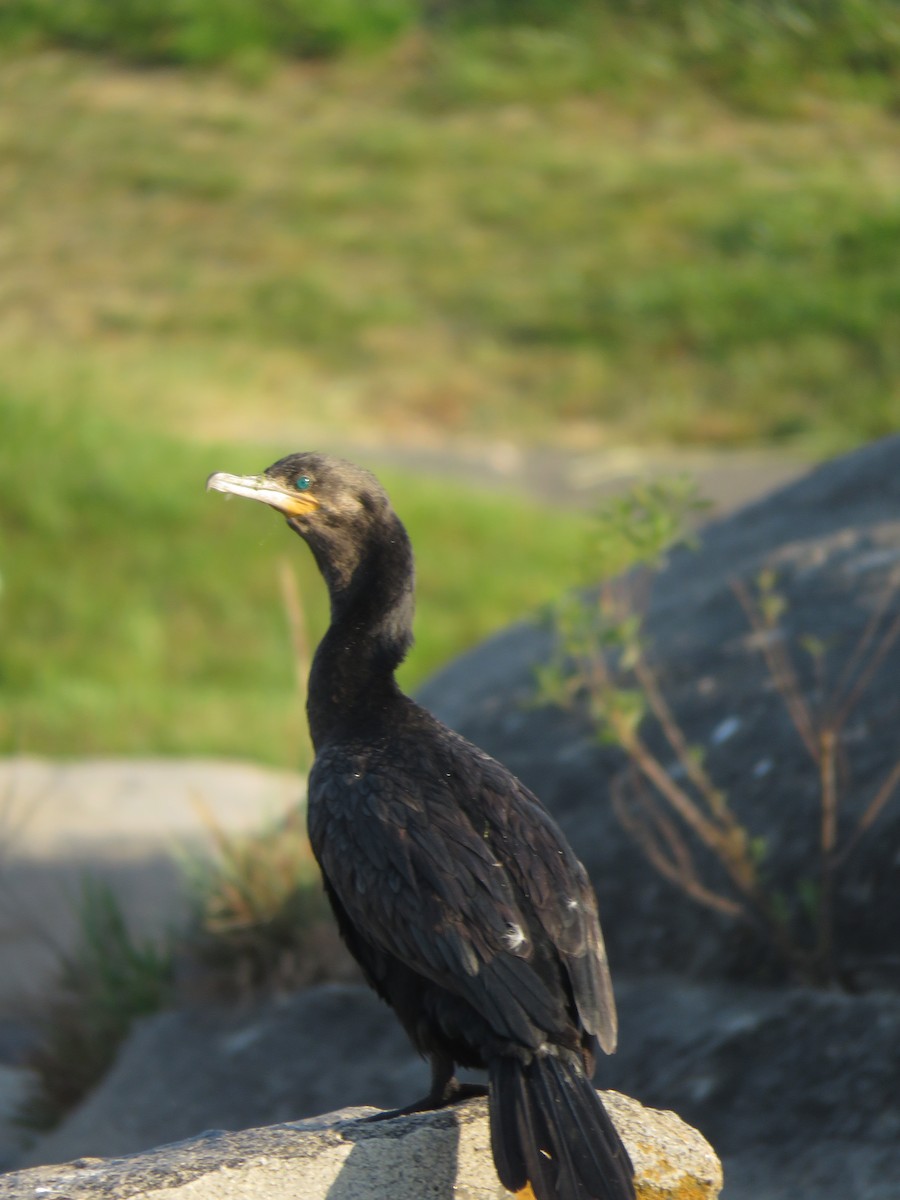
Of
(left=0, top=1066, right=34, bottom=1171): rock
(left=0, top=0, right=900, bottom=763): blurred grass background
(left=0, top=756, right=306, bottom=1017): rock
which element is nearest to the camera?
(left=0, top=1066, right=34, bottom=1171): rock

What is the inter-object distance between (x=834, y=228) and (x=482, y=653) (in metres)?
8.71

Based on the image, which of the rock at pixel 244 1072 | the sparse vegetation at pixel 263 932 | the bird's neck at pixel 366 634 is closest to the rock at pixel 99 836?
the sparse vegetation at pixel 263 932

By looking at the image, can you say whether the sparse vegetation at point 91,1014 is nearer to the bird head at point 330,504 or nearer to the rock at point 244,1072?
the rock at point 244,1072

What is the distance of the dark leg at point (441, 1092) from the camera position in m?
3.30

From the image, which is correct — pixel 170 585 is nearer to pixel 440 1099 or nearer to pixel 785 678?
pixel 785 678

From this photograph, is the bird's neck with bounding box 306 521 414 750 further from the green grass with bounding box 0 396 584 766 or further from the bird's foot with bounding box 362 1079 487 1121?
the green grass with bounding box 0 396 584 766

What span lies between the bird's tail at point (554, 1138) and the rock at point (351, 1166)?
20 cm

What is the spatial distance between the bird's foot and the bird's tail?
1.13 ft

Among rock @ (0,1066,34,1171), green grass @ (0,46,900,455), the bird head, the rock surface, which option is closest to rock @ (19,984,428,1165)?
the rock surface

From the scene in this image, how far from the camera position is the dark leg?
330 cm

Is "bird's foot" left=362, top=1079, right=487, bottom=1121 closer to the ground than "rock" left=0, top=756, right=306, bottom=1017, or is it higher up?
higher up

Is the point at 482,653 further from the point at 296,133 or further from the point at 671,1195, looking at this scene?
the point at 296,133

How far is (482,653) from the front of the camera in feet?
22.5

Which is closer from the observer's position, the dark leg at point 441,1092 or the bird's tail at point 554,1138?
the bird's tail at point 554,1138
